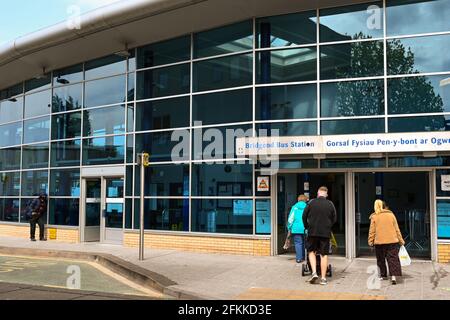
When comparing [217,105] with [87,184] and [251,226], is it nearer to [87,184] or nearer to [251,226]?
[251,226]

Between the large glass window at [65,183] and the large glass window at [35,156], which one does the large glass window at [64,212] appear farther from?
the large glass window at [35,156]

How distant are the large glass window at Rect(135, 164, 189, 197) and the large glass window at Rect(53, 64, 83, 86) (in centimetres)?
481

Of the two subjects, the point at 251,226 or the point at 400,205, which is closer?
the point at 400,205

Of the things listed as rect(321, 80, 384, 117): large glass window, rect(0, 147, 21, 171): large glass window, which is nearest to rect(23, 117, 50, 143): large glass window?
rect(0, 147, 21, 171): large glass window

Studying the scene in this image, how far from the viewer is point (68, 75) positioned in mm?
18562

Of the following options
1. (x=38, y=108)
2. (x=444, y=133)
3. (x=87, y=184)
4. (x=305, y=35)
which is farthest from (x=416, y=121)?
(x=38, y=108)

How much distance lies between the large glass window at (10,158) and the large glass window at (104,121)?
4566 mm

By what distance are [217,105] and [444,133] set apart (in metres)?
6.10

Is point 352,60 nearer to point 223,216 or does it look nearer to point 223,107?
point 223,107

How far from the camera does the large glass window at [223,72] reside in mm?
13852

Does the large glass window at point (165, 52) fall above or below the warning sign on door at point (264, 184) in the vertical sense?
above

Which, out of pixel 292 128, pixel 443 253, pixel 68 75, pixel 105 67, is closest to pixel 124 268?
pixel 292 128

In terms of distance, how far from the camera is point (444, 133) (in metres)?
10.7

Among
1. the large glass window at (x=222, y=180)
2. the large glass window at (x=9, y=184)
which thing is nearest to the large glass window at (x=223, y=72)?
the large glass window at (x=222, y=180)
